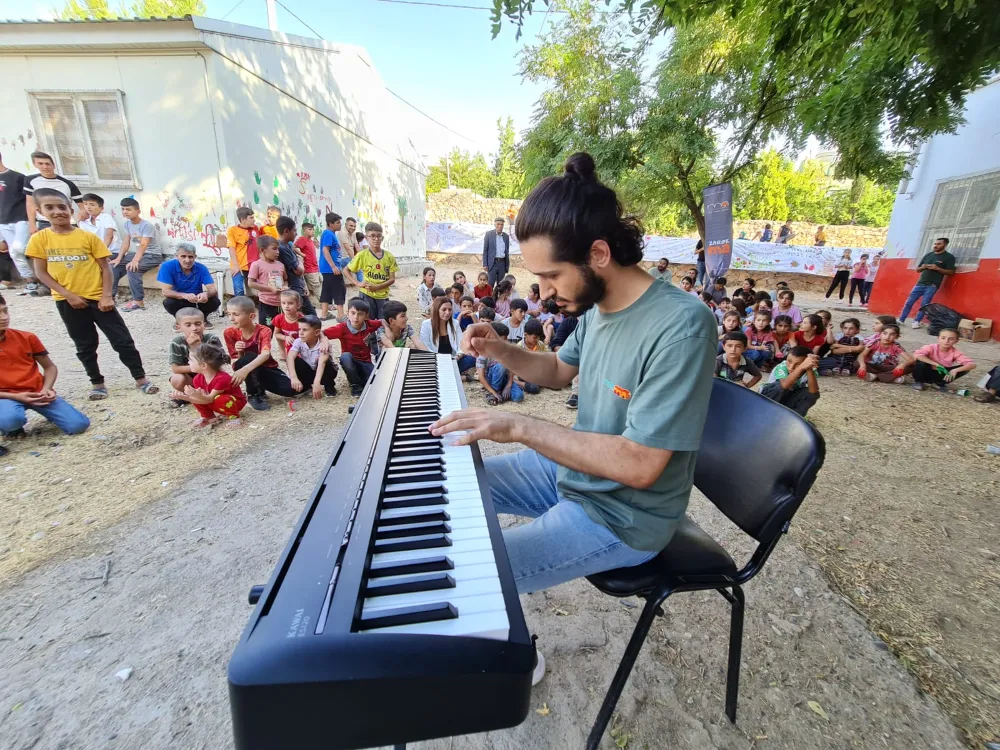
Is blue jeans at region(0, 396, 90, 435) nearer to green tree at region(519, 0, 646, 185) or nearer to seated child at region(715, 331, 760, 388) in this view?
seated child at region(715, 331, 760, 388)

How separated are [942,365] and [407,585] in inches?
301

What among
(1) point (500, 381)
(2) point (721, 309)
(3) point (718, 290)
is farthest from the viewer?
(3) point (718, 290)

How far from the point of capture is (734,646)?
1.62 metres

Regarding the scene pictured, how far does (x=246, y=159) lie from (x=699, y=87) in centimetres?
927

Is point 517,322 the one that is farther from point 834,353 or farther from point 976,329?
point 976,329

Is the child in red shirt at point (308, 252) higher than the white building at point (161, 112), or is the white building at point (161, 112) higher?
the white building at point (161, 112)

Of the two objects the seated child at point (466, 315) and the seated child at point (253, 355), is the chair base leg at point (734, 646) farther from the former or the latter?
the seated child at point (466, 315)

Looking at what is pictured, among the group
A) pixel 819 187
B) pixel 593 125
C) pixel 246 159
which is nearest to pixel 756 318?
pixel 593 125

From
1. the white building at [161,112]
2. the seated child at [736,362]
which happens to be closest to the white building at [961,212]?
the seated child at [736,362]

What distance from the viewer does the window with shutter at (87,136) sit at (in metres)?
7.95

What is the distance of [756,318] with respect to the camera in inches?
258

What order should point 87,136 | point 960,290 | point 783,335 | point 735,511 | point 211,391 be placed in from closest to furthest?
point 735,511, point 211,391, point 783,335, point 87,136, point 960,290

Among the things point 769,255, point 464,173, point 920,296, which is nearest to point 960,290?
point 920,296

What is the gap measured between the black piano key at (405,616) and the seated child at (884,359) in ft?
23.9
